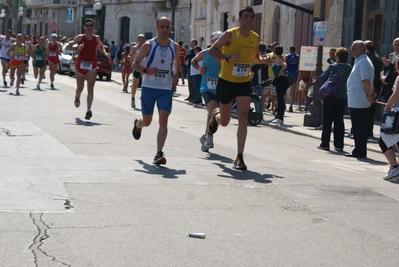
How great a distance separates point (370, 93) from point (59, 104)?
9.48 m

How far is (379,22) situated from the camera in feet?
79.3

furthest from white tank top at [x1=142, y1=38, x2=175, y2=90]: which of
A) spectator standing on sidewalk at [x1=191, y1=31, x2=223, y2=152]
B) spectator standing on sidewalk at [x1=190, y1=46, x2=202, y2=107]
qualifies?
spectator standing on sidewalk at [x1=190, y1=46, x2=202, y2=107]

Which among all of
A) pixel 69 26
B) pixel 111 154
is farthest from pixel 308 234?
pixel 69 26

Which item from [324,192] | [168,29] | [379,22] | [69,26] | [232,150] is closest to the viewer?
[324,192]

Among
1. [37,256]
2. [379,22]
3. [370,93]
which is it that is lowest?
[37,256]

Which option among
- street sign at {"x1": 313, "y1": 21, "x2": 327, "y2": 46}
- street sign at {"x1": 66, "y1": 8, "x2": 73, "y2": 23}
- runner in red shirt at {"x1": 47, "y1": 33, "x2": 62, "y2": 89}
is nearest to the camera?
street sign at {"x1": 313, "y1": 21, "x2": 327, "y2": 46}

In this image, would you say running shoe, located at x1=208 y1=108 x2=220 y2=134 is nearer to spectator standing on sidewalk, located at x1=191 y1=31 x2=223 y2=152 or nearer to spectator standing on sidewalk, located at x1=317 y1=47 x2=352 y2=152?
spectator standing on sidewalk, located at x1=191 y1=31 x2=223 y2=152

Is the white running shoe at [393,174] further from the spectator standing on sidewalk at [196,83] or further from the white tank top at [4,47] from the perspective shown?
the white tank top at [4,47]

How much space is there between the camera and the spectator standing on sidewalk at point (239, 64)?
10.7 m

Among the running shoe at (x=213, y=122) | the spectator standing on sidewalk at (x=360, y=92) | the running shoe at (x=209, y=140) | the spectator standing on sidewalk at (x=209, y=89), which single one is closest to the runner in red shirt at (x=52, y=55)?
the spectator standing on sidewalk at (x=209, y=89)

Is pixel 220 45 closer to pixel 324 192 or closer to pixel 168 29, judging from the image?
pixel 168 29

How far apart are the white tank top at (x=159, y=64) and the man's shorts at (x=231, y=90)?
689 millimetres

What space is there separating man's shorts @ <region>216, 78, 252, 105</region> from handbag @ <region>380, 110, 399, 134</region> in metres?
1.74

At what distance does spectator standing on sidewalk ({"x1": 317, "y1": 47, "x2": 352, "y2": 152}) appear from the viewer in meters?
14.5
